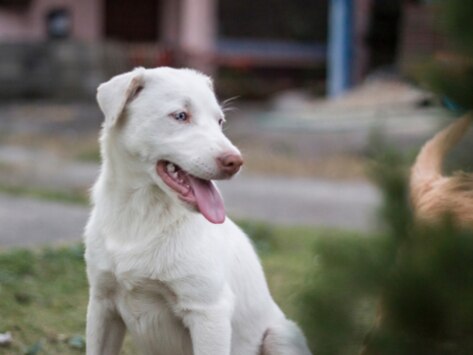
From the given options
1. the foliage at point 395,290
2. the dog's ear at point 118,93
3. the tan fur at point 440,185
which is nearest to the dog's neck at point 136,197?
the dog's ear at point 118,93

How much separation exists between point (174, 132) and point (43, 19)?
2113cm

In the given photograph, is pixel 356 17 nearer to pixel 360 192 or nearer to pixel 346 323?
pixel 360 192

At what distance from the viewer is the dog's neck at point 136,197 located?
11.2 ft

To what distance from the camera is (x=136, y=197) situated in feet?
11.3

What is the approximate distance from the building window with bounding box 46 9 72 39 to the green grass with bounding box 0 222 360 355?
1704 centimetres

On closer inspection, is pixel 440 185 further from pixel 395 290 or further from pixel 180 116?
pixel 395 290

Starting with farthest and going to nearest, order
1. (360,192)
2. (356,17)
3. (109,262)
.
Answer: (356,17) < (360,192) < (109,262)

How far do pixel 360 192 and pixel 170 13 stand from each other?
43.9 ft

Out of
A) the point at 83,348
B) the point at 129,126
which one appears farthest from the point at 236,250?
the point at 83,348

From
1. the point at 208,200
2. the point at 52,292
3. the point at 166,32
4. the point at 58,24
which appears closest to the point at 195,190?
the point at 208,200

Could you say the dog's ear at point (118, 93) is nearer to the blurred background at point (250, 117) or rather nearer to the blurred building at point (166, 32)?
the blurred background at point (250, 117)

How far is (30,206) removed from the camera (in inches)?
345


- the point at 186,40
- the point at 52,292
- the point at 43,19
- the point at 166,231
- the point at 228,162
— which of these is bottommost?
the point at 186,40

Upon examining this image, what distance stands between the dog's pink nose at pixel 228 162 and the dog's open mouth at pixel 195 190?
0.15 m
